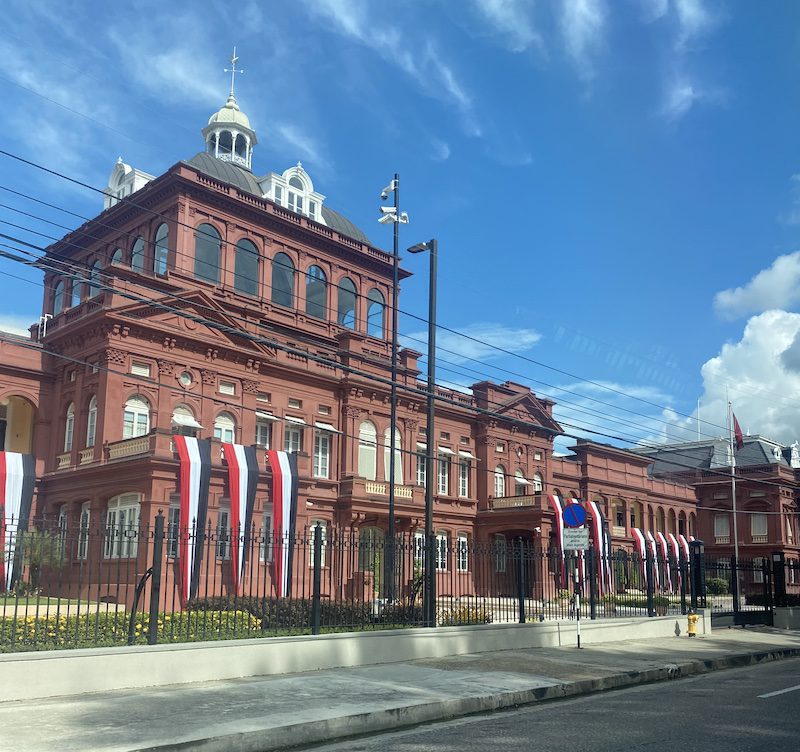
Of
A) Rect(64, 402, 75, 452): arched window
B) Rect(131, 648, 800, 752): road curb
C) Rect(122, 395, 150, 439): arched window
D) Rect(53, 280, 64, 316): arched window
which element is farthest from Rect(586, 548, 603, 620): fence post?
Rect(53, 280, 64, 316): arched window

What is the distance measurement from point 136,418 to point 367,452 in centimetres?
1328

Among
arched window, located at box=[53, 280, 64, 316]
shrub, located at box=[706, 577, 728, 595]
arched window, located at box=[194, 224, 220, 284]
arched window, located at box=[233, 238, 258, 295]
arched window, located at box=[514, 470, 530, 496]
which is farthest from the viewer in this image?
shrub, located at box=[706, 577, 728, 595]

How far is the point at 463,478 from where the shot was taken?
48906 mm

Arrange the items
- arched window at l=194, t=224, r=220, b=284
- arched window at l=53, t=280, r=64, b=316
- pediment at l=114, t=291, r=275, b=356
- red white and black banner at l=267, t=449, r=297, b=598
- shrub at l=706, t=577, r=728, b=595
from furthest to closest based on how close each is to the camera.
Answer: shrub at l=706, t=577, r=728, b=595
arched window at l=53, t=280, r=64, b=316
arched window at l=194, t=224, r=220, b=284
pediment at l=114, t=291, r=275, b=356
red white and black banner at l=267, t=449, r=297, b=598

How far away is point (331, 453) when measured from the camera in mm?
41375

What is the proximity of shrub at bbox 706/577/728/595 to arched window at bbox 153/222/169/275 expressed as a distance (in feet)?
121

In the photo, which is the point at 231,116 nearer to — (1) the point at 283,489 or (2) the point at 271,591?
(1) the point at 283,489

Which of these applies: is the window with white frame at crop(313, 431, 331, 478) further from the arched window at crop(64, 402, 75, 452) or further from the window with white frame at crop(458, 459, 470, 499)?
the arched window at crop(64, 402, 75, 452)

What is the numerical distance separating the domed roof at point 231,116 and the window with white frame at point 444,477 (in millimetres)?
22054

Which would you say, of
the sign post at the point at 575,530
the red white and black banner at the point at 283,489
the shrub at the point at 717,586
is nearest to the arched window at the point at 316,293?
the red white and black banner at the point at 283,489

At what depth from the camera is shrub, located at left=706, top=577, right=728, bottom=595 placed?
5227 centimetres

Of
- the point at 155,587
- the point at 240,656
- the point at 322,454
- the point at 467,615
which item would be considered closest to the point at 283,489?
the point at 322,454

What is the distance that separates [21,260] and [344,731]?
8193 mm

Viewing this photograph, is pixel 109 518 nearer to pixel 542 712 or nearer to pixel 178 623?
pixel 178 623
